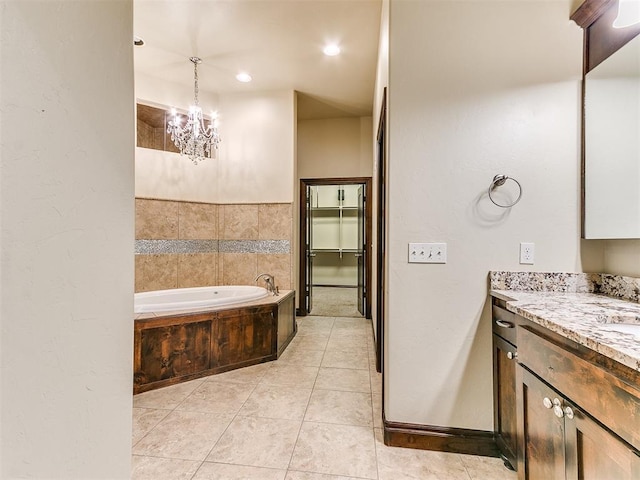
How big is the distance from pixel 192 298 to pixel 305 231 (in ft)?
6.18

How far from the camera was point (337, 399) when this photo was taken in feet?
7.13

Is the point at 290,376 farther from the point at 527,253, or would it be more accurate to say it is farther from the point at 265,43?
the point at 265,43

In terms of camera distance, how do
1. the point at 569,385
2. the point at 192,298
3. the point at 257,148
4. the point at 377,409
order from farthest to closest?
the point at 257,148 → the point at 192,298 → the point at 377,409 → the point at 569,385

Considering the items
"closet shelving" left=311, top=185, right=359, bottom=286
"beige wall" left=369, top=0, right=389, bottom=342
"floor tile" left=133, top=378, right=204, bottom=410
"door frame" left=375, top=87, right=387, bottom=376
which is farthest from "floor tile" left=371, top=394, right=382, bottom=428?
"closet shelving" left=311, top=185, right=359, bottom=286

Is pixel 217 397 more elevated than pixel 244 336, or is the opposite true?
pixel 244 336

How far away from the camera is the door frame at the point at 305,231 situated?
448 centimetres

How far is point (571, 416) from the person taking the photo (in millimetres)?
913

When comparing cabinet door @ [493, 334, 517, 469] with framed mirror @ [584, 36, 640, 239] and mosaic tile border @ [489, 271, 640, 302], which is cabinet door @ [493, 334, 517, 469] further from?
framed mirror @ [584, 36, 640, 239]

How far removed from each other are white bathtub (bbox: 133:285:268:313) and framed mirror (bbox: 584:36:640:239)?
2672mm

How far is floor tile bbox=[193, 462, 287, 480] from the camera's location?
1454mm

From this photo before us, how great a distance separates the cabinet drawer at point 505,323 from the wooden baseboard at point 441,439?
589 millimetres

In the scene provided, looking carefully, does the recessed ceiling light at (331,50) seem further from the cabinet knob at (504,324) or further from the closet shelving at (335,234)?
the closet shelving at (335,234)

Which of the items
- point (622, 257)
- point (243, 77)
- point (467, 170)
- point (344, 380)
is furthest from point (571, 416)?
point (243, 77)

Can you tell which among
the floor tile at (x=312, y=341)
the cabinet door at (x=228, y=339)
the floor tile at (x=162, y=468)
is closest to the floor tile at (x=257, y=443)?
the floor tile at (x=162, y=468)
